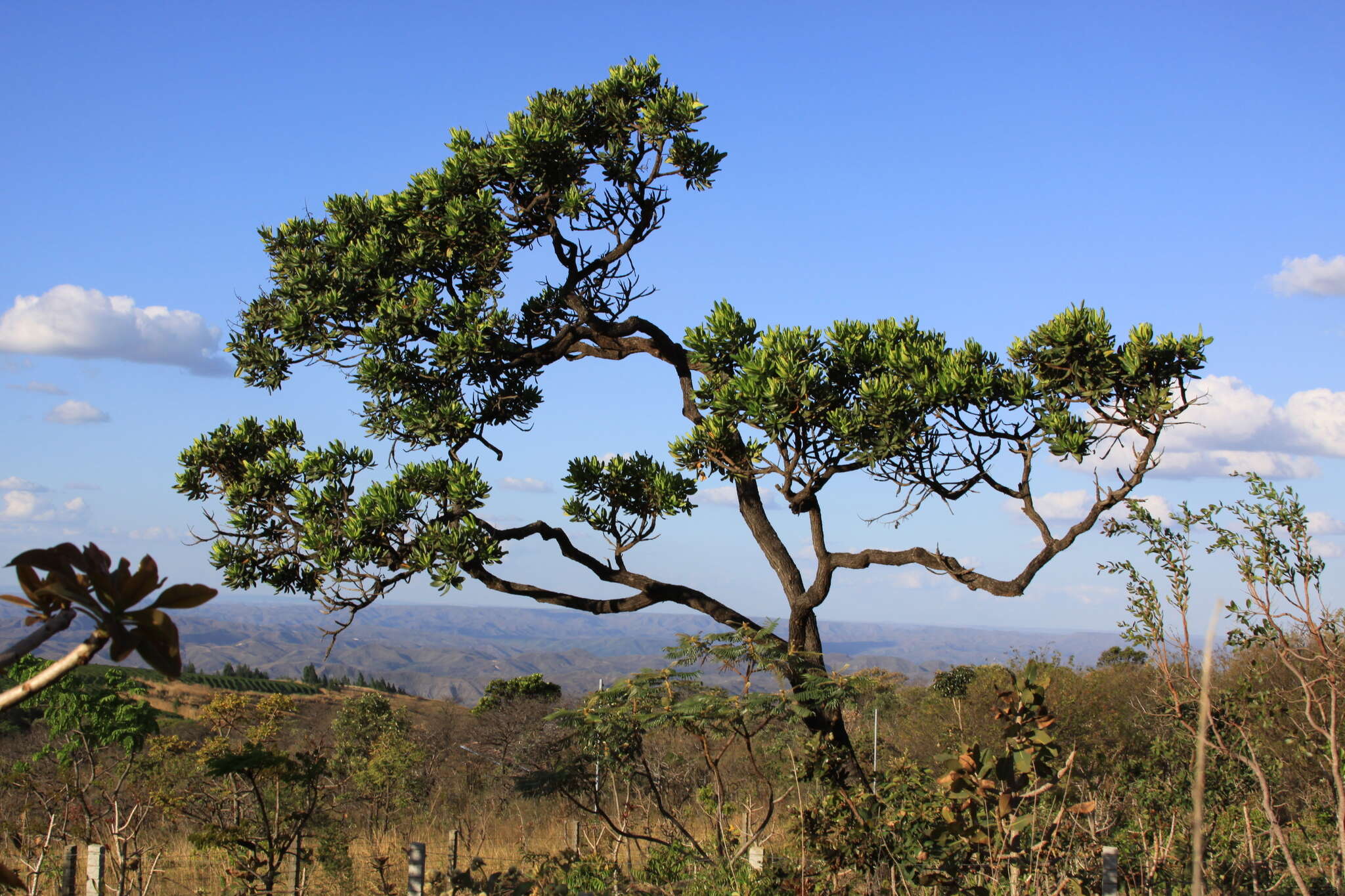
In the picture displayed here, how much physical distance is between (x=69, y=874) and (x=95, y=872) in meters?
0.26

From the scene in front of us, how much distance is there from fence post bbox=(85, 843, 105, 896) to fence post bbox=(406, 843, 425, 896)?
7.07ft

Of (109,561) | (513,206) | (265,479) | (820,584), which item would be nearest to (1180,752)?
(820,584)

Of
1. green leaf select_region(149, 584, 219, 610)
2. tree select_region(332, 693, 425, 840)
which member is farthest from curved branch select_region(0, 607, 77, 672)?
tree select_region(332, 693, 425, 840)

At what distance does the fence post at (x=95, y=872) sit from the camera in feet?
20.0

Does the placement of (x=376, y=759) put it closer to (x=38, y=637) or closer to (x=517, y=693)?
(x=517, y=693)

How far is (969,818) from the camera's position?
4.69 metres

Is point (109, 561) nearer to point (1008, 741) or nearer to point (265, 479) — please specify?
point (1008, 741)

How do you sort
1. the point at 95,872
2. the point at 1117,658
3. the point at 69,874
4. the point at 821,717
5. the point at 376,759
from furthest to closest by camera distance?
the point at 1117,658 < the point at 376,759 < the point at 821,717 < the point at 69,874 < the point at 95,872

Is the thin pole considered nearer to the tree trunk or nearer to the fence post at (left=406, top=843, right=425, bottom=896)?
the fence post at (left=406, top=843, right=425, bottom=896)

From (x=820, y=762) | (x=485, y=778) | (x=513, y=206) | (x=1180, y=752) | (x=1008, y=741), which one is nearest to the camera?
(x=1008, y=741)

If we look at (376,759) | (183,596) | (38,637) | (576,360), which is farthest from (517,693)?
(38,637)

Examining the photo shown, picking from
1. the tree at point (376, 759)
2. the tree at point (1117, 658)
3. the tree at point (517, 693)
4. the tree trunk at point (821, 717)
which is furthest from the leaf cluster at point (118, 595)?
the tree at point (1117, 658)

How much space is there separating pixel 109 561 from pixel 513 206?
795 cm

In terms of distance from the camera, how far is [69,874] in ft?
20.6
